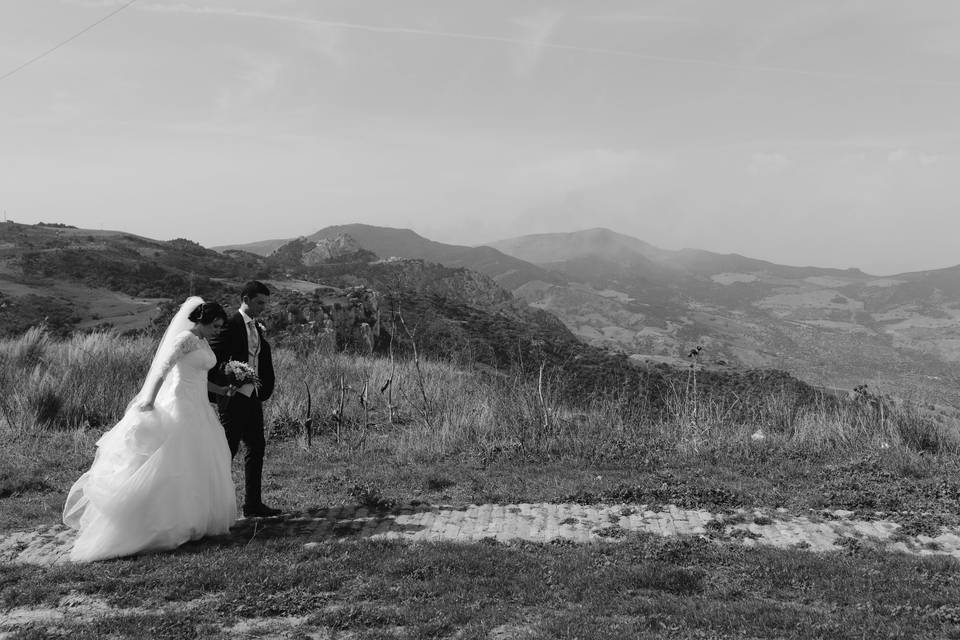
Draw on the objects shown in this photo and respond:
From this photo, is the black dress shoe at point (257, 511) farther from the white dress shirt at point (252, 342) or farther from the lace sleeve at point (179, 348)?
the lace sleeve at point (179, 348)

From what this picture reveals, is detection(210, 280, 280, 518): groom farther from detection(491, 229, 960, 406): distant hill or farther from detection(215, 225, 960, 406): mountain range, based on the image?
detection(215, 225, 960, 406): mountain range

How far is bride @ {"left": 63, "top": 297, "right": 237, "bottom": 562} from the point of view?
629cm

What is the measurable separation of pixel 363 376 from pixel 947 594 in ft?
41.9

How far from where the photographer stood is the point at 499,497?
8.63 m

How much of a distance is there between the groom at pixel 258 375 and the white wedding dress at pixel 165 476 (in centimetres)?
38

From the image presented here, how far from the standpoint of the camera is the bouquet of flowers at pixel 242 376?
699 cm

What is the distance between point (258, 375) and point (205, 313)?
934 millimetres

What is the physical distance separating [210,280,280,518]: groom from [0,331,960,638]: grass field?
934 mm

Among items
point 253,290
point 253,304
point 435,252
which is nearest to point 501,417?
point 253,304

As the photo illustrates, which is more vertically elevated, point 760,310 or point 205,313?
point 205,313

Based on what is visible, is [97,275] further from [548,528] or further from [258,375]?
[548,528]

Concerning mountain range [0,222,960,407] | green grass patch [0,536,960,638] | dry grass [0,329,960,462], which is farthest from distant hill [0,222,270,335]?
green grass patch [0,536,960,638]

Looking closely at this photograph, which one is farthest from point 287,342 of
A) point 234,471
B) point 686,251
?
point 686,251

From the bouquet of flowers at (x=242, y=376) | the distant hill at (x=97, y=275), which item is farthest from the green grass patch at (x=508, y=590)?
the distant hill at (x=97, y=275)
